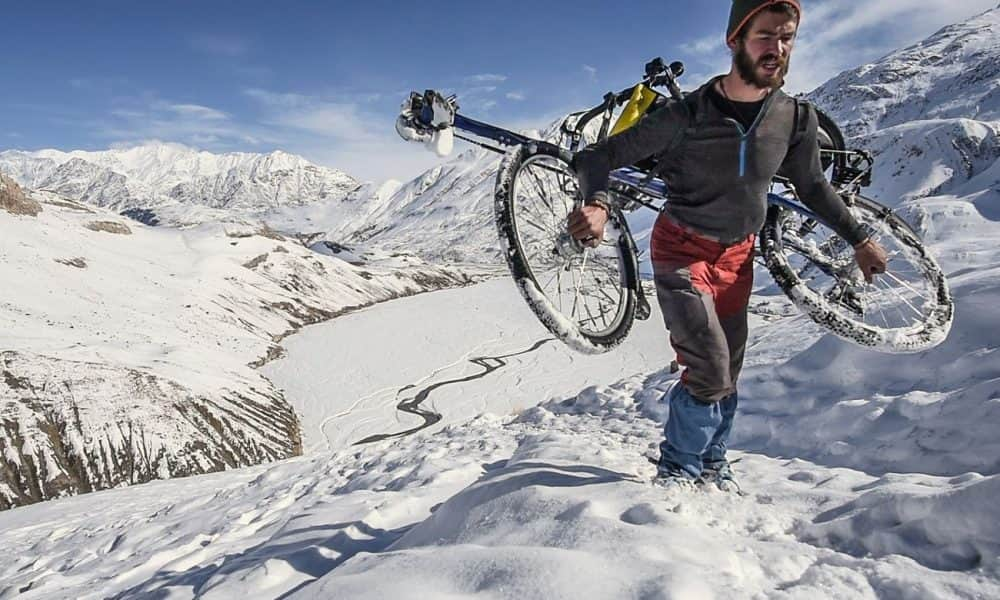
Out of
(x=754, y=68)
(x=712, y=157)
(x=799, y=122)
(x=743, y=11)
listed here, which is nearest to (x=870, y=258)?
(x=799, y=122)

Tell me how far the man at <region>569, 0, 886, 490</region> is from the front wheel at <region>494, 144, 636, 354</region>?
1.44 feet

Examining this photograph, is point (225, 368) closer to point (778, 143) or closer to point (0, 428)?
point (0, 428)

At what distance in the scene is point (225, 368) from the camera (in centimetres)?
4619

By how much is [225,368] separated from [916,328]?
1983 inches

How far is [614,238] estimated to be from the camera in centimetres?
410

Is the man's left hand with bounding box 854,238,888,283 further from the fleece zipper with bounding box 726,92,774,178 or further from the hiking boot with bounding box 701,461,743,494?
the hiking boot with bounding box 701,461,743,494

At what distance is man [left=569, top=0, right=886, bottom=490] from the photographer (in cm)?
297

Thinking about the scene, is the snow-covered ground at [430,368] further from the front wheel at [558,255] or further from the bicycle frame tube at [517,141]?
the bicycle frame tube at [517,141]

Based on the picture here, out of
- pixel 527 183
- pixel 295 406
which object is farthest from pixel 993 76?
pixel 527 183

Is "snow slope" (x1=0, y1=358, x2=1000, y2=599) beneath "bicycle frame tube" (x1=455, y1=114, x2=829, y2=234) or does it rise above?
beneath

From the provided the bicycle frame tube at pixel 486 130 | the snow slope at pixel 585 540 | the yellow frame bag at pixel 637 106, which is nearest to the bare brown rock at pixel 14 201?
the snow slope at pixel 585 540

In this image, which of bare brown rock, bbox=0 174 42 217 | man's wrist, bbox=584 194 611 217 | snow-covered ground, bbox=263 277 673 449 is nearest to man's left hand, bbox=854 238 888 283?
man's wrist, bbox=584 194 611 217

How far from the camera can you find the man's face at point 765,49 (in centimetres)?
290

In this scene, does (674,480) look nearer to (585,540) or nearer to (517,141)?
(585,540)
